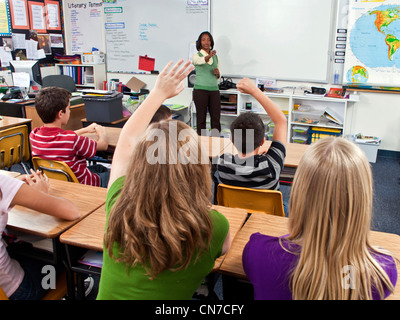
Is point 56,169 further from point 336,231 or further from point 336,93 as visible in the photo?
point 336,93

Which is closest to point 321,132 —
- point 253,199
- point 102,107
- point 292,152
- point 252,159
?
point 292,152

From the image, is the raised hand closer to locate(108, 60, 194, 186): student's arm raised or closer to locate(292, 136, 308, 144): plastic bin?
locate(108, 60, 194, 186): student's arm raised

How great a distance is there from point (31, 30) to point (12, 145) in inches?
132

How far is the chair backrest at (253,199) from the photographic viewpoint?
5.88 feet

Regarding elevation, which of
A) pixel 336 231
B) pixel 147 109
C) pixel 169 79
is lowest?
pixel 336 231

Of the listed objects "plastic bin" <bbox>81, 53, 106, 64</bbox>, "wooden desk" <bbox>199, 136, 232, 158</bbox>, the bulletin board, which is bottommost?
"wooden desk" <bbox>199, 136, 232, 158</bbox>

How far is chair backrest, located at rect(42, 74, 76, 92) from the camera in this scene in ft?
16.7

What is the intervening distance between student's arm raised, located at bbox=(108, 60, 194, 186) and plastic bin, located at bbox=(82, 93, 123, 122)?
2671 mm

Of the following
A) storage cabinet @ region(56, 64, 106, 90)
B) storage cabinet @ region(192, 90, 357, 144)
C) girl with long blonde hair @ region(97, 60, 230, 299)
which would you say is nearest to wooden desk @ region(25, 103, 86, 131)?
storage cabinet @ region(56, 64, 106, 90)

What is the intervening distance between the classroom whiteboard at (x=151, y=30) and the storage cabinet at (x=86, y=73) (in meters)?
0.19

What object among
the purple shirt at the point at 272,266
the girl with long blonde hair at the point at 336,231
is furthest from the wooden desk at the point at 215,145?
the girl with long blonde hair at the point at 336,231

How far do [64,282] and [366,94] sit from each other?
13.6ft

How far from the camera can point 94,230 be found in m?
1.50
